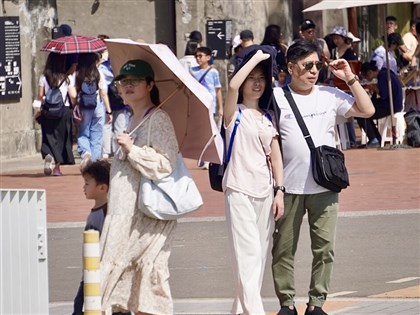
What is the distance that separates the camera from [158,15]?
86.8 ft

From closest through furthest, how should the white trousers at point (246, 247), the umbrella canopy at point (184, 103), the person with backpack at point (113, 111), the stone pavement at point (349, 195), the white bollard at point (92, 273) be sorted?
the white bollard at point (92, 273)
the umbrella canopy at point (184, 103)
the white trousers at point (246, 247)
the stone pavement at point (349, 195)
the person with backpack at point (113, 111)

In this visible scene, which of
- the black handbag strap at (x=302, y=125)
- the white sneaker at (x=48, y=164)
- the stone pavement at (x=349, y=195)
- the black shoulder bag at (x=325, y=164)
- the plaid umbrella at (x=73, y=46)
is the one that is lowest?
the stone pavement at (x=349, y=195)

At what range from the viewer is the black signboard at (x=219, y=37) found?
84.7 feet

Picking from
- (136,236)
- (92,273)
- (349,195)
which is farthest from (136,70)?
(349,195)

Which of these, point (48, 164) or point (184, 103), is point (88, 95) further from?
point (184, 103)

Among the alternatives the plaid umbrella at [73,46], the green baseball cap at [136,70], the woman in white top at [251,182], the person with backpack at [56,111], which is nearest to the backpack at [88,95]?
the person with backpack at [56,111]

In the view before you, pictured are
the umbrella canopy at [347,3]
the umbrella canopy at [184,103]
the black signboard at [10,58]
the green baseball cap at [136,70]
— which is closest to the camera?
the green baseball cap at [136,70]

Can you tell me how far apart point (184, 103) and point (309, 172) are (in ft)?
3.44

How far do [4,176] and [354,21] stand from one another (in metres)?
16.9

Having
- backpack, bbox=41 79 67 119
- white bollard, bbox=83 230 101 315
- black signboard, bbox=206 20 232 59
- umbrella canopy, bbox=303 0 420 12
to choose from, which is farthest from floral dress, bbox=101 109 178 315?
black signboard, bbox=206 20 232 59

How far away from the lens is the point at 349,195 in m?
15.9

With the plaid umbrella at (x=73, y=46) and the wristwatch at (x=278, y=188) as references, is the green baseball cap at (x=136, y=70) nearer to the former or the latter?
the wristwatch at (x=278, y=188)

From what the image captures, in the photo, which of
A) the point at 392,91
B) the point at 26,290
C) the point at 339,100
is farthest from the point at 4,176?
the point at 26,290

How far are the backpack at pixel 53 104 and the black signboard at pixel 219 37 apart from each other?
8.07 metres
